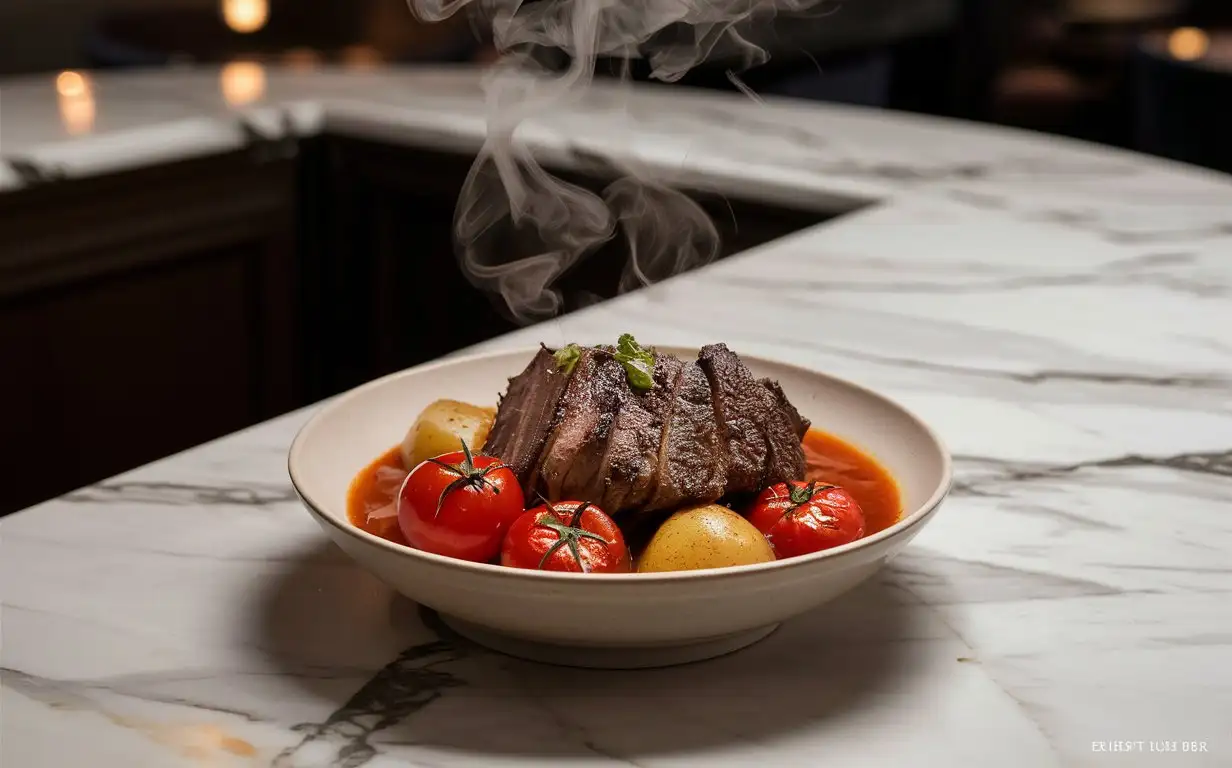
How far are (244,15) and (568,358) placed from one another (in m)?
3.74

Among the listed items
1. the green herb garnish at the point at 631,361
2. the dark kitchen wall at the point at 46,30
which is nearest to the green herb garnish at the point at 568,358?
the green herb garnish at the point at 631,361

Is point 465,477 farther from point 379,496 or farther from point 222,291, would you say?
point 222,291

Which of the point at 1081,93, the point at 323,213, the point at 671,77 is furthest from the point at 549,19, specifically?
the point at 1081,93

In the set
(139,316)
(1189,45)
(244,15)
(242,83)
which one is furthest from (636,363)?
(1189,45)

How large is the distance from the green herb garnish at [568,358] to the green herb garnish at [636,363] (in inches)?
1.4

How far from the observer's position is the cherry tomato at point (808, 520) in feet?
3.42

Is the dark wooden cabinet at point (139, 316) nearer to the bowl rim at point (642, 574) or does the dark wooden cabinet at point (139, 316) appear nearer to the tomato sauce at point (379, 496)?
the tomato sauce at point (379, 496)

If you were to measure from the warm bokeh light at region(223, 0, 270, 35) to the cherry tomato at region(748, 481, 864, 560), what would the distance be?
3828mm

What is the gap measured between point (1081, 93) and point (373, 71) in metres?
4.78

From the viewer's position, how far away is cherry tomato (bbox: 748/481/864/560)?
1043 mm

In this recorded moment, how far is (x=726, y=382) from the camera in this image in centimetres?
115

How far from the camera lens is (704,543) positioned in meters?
1.01

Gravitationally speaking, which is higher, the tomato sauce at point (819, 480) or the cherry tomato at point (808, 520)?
the cherry tomato at point (808, 520)

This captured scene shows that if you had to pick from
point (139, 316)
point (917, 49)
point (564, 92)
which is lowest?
point (139, 316)
